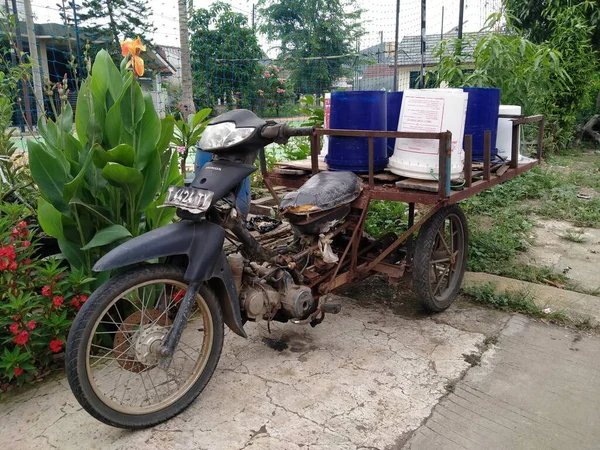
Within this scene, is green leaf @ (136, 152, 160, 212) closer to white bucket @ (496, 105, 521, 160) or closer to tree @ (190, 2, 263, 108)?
white bucket @ (496, 105, 521, 160)

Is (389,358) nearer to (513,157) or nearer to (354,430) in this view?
(354,430)

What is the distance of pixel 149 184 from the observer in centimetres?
266

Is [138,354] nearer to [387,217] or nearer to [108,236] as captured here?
[108,236]

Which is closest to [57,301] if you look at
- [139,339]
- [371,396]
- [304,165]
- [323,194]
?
[139,339]

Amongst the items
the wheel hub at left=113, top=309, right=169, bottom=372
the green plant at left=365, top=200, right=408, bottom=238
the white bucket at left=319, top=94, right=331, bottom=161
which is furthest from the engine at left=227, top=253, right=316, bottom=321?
the green plant at left=365, top=200, right=408, bottom=238

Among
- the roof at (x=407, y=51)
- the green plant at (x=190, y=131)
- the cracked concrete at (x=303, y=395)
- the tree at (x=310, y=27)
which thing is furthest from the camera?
the tree at (x=310, y=27)

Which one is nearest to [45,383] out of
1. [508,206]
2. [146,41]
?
[146,41]

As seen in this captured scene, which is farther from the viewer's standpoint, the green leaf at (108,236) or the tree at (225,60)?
the tree at (225,60)

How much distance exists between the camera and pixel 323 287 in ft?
9.53

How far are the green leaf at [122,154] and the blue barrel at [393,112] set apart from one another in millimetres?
1692

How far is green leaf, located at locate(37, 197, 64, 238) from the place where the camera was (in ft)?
8.18

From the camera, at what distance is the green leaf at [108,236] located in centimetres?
242

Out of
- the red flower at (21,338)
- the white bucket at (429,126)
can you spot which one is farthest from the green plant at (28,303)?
the white bucket at (429,126)

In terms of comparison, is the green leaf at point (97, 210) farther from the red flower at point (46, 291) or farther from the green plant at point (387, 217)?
the green plant at point (387, 217)
